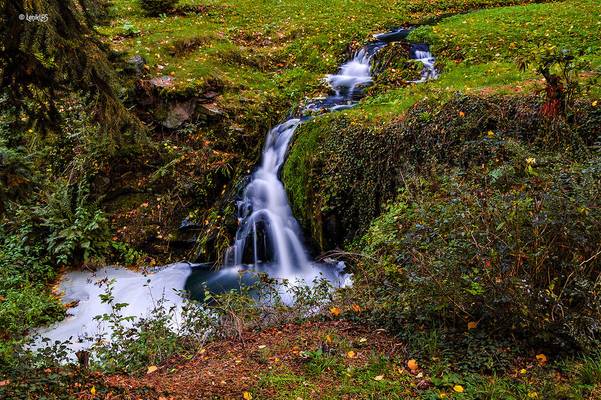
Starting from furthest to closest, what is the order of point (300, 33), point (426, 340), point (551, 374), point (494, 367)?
point (300, 33) → point (426, 340) → point (494, 367) → point (551, 374)

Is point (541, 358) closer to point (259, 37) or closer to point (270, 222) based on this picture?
point (270, 222)

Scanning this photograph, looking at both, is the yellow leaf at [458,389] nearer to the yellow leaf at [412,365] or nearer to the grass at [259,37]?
the yellow leaf at [412,365]

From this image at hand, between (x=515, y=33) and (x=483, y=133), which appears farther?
(x=515, y=33)

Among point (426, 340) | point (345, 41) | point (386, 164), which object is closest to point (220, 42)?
point (345, 41)

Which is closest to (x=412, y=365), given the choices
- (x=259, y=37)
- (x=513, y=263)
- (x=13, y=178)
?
(x=513, y=263)

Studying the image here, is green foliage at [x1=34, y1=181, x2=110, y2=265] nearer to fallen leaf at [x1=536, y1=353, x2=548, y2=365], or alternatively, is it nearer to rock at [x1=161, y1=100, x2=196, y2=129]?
rock at [x1=161, y1=100, x2=196, y2=129]

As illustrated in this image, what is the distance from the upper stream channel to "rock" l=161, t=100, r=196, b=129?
7.62 ft

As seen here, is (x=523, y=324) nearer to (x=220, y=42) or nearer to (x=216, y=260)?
(x=216, y=260)

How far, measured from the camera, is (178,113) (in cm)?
1027

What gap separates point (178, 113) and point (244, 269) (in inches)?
178

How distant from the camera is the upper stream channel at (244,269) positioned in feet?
24.3

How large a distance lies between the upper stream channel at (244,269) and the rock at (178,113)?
232cm

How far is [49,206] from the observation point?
350 inches

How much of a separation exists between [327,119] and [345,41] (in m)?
6.23
